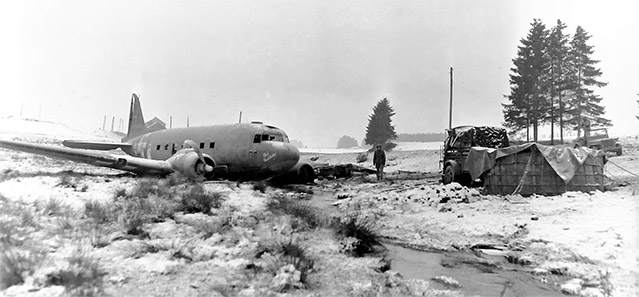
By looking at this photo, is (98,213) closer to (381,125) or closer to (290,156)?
(290,156)

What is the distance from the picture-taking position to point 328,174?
1967 cm

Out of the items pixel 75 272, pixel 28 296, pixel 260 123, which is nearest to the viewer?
pixel 28 296

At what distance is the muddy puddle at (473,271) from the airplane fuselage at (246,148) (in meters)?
8.70

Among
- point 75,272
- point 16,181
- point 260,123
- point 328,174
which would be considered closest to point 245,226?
point 75,272

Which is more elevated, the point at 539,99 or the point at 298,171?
the point at 539,99

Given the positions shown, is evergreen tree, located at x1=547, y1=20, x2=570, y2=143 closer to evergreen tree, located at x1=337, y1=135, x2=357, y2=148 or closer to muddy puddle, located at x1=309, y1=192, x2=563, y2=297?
muddy puddle, located at x1=309, y1=192, x2=563, y2=297

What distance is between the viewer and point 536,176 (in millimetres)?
9852

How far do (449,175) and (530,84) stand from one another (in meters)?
23.7

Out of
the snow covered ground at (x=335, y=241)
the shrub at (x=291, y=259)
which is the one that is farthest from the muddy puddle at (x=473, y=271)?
A: the shrub at (x=291, y=259)

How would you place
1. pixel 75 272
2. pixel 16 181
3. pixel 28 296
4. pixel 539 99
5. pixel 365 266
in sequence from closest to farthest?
1. pixel 28 296
2. pixel 75 272
3. pixel 365 266
4. pixel 16 181
5. pixel 539 99

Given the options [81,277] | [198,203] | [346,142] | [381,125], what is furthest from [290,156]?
[346,142]

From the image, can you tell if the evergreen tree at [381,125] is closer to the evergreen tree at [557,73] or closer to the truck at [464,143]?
the evergreen tree at [557,73]

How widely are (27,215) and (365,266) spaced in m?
4.66

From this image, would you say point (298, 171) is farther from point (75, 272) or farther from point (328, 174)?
point (75, 272)
